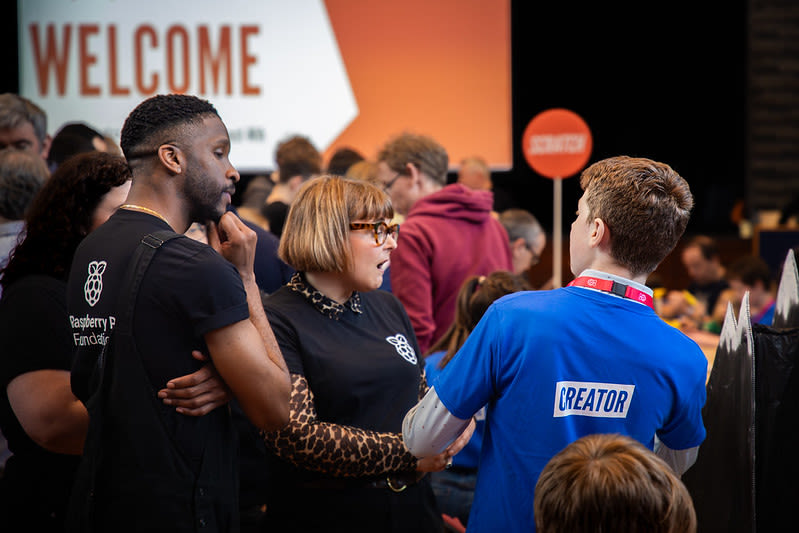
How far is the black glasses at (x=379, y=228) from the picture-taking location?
1.91 metres

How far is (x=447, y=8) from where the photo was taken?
6.50m

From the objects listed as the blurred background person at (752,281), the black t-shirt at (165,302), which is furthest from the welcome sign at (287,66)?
the black t-shirt at (165,302)

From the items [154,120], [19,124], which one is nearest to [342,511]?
[154,120]

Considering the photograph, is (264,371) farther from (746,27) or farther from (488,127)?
(746,27)

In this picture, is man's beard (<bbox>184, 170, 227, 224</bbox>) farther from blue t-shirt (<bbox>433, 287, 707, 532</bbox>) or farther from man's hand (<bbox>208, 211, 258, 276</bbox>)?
blue t-shirt (<bbox>433, 287, 707, 532</bbox>)

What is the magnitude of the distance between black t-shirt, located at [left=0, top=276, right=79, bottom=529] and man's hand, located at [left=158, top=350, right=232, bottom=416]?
49 cm

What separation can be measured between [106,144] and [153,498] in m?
2.52

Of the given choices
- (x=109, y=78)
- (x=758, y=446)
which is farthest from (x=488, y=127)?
(x=758, y=446)

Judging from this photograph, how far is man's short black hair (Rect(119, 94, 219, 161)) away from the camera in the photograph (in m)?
1.49

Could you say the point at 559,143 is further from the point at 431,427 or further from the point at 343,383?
the point at 431,427

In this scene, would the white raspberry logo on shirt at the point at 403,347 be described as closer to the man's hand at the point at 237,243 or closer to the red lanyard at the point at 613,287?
the man's hand at the point at 237,243

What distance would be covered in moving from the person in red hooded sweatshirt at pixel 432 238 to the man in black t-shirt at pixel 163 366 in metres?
1.49

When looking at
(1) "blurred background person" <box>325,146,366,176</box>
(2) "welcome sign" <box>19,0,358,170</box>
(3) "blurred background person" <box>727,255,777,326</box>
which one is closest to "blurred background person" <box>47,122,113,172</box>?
(1) "blurred background person" <box>325,146,366,176</box>

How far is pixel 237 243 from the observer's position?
154 cm
